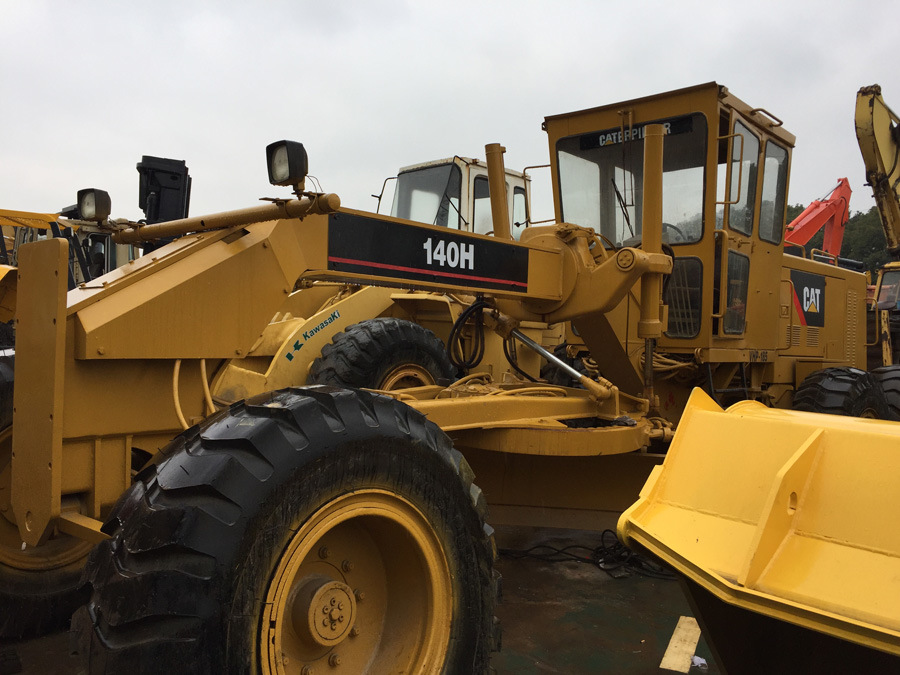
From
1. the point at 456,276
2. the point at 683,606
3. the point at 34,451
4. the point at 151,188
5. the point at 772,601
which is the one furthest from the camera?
the point at 151,188

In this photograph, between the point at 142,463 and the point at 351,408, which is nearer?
the point at 351,408

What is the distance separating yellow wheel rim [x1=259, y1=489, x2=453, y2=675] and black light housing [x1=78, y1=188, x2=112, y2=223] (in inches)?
61.4

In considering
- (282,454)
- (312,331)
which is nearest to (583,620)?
(282,454)

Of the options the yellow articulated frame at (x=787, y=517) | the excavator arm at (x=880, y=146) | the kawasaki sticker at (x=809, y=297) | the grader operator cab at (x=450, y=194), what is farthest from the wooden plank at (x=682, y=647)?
the excavator arm at (x=880, y=146)

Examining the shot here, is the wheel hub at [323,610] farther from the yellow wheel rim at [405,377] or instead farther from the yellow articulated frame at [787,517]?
the yellow wheel rim at [405,377]

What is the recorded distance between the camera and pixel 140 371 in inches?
96.8

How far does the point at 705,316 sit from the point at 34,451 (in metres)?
4.08

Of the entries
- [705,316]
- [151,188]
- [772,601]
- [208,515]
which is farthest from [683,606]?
[151,188]

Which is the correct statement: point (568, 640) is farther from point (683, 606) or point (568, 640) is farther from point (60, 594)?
point (60, 594)

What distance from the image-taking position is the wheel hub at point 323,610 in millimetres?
2119

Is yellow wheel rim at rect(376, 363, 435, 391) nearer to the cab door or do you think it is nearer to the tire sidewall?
the cab door

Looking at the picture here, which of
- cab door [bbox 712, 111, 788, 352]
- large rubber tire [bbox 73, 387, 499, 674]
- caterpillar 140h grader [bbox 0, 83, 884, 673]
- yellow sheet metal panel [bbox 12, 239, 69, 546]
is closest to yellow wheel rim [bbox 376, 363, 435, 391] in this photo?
caterpillar 140h grader [bbox 0, 83, 884, 673]

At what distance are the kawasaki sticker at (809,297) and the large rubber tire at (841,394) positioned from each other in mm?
663

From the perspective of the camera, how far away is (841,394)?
5371mm
